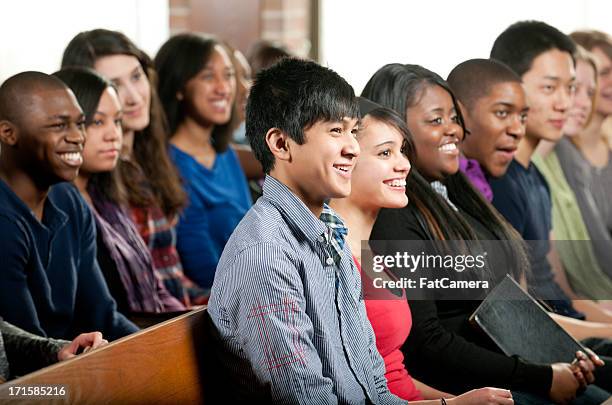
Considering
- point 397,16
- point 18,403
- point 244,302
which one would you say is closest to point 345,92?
point 244,302

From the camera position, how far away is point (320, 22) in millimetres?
6305

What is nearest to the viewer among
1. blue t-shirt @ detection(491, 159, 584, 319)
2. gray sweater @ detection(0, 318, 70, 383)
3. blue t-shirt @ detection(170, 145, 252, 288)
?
gray sweater @ detection(0, 318, 70, 383)

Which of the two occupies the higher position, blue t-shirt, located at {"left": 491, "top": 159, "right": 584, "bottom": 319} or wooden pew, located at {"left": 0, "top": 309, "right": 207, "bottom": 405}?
wooden pew, located at {"left": 0, "top": 309, "right": 207, "bottom": 405}

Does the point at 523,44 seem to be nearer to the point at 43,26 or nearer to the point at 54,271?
the point at 43,26

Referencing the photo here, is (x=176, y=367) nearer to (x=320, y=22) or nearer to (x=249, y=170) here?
(x=249, y=170)

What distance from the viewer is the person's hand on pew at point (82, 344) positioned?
5.86 ft

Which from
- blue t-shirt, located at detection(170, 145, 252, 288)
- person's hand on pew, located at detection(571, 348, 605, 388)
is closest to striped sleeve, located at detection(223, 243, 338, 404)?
person's hand on pew, located at detection(571, 348, 605, 388)

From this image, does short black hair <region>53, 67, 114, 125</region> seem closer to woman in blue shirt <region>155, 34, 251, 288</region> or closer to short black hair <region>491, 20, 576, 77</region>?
woman in blue shirt <region>155, 34, 251, 288</region>

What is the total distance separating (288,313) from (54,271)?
84 centimetres

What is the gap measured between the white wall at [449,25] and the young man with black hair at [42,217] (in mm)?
706

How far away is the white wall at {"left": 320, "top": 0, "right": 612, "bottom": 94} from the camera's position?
9.01 feet

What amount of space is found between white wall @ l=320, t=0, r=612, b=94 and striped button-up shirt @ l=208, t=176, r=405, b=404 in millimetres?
835

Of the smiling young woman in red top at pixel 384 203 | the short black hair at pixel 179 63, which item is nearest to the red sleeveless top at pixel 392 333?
the smiling young woman in red top at pixel 384 203

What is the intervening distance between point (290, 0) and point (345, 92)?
4956 millimetres
